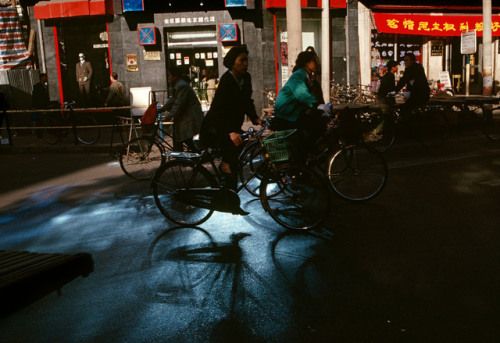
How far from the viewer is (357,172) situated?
6305mm

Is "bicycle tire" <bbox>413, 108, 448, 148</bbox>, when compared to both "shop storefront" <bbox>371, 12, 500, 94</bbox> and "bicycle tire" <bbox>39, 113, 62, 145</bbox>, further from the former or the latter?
"shop storefront" <bbox>371, 12, 500, 94</bbox>

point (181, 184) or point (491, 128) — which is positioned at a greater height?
point (181, 184)

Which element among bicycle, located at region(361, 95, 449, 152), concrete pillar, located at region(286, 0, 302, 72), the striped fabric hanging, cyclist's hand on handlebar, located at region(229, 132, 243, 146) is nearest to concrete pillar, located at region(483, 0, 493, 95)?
bicycle, located at region(361, 95, 449, 152)

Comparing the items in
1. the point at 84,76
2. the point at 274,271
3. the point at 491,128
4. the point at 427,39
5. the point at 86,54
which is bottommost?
the point at 274,271

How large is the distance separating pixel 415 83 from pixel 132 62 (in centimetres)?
1108

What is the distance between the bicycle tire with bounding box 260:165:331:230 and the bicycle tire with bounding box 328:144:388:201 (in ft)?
3.29

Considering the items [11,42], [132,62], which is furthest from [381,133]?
[11,42]

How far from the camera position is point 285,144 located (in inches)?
214

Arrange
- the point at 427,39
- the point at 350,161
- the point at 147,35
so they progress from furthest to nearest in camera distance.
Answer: the point at 427,39, the point at 147,35, the point at 350,161

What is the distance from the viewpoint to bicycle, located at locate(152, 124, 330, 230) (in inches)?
207

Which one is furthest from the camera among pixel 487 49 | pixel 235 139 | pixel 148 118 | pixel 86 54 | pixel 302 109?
pixel 86 54

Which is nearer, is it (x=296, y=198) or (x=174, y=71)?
(x=296, y=198)

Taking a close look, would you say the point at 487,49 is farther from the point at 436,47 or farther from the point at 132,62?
the point at 132,62

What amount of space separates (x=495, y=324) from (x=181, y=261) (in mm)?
2638
